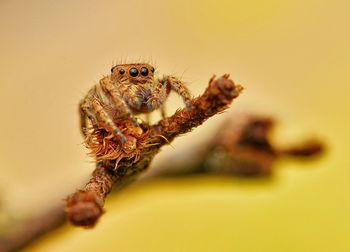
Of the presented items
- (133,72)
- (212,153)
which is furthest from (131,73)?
(212,153)

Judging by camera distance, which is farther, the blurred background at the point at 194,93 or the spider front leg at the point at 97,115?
the blurred background at the point at 194,93

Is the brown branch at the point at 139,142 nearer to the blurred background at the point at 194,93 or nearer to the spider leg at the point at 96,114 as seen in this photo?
the spider leg at the point at 96,114

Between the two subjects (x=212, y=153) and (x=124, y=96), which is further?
(x=212, y=153)

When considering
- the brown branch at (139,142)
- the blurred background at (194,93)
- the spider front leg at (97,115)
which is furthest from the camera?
the blurred background at (194,93)

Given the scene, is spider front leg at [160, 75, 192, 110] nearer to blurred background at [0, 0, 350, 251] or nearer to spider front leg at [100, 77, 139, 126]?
spider front leg at [100, 77, 139, 126]

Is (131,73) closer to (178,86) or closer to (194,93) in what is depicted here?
(178,86)

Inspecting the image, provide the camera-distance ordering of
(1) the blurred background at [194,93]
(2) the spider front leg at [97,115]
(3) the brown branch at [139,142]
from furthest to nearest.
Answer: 1. (1) the blurred background at [194,93]
2. (2) the spider front leg at [97,115]
3. (3) the brown branch at [139,142]

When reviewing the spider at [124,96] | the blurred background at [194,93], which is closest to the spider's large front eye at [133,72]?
the spider at [124,96]
